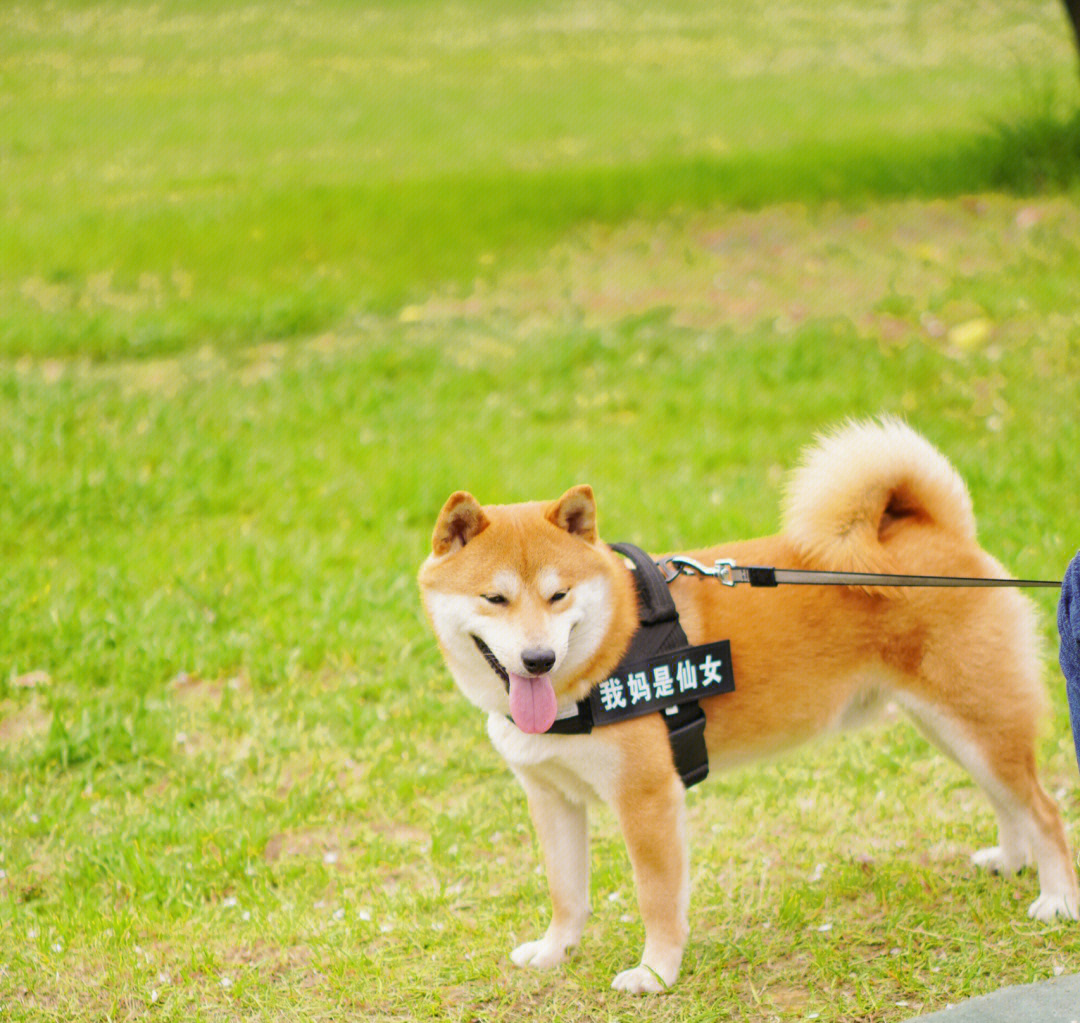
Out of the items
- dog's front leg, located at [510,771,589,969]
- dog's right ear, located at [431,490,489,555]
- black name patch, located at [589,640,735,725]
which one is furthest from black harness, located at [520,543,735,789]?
dog's right ear, located at [431,490,489,555]

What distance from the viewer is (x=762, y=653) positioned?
315cm

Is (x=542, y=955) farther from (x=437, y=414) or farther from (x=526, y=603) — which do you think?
(x=437, y=414)

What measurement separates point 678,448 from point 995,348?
94.7 inches

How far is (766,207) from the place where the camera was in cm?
1147

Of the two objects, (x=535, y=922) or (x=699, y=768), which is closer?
(x=699, y=768)

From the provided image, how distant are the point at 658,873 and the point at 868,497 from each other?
114cm

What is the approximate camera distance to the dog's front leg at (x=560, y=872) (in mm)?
3203

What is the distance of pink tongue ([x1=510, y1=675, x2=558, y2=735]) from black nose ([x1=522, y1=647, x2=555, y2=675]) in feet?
0.28

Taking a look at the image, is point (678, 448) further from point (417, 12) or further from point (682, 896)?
point (417, 12)

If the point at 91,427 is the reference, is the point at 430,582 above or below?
below

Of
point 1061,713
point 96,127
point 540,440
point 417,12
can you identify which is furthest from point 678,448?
point 417,12

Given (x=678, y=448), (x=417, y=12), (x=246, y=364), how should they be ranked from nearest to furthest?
(x=678, y=448)
(x=246, y=364)
(x=417, y=12)

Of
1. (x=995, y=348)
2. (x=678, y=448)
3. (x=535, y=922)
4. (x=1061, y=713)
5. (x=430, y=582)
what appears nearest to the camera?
(x=430, y=582)

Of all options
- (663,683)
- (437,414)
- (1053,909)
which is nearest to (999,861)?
(1053,909)
